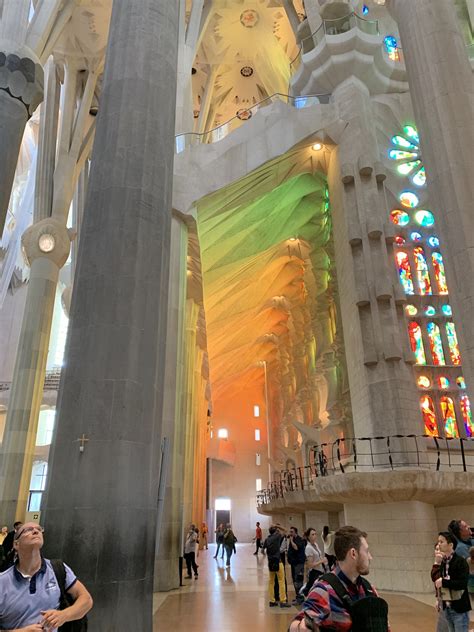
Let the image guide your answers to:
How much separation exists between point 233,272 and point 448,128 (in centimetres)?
1044

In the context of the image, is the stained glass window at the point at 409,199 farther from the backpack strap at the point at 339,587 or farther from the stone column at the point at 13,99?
the backpack strap at the point at 339,587

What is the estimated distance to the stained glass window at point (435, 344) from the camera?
50.8 ft

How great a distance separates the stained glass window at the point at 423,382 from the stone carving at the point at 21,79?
41.7ft

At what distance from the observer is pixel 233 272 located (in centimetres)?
1872

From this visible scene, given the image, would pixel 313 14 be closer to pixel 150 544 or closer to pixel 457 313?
pixel 457 313

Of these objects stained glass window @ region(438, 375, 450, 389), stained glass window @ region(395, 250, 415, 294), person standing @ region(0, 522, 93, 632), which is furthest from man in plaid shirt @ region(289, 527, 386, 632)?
stained glass window @ region(395, 250, 415, 294)

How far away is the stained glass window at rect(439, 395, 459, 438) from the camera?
577 inches

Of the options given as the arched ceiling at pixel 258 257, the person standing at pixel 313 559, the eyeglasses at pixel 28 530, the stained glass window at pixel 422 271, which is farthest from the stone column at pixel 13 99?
the stained glass window at pixel 422 271

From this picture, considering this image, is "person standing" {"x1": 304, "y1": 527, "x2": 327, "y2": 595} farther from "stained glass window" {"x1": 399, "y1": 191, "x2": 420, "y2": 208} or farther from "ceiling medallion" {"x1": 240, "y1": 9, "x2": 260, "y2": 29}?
"ceiling medallion" {"x1": 240, "y1": 9, "x2": 260, "y2": 29}

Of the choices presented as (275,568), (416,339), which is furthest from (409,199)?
(275,568)

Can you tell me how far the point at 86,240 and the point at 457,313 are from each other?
6470 mm

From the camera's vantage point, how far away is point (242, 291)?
22406 millimetres

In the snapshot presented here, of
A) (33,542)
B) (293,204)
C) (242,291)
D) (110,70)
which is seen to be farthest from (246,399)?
(33,542)

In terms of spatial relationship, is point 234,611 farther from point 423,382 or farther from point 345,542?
point 423,382
